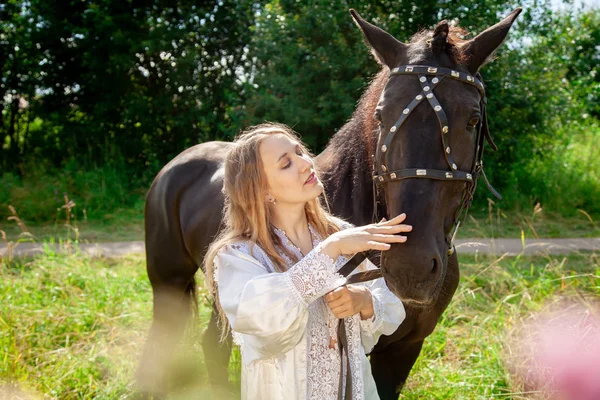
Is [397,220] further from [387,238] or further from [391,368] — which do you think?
[391,368]

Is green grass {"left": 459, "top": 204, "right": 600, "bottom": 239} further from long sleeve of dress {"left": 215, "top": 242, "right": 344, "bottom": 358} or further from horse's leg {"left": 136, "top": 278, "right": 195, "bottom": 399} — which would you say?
long sleeve of dress {"left": 215, "top": 242, "right": 344, "bottom": 358}

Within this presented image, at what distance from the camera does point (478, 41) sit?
7.00ft

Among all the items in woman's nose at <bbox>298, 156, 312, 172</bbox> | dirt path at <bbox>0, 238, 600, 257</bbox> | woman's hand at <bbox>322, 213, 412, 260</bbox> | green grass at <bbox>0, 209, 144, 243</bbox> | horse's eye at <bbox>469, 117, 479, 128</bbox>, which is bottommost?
green grass at <bbox>0, 209, 144, 243</bbox>

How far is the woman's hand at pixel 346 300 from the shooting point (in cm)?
177

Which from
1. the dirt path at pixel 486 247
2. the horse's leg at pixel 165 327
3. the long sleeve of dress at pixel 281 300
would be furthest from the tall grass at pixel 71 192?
the long sleeve of dress at pixel 281 300

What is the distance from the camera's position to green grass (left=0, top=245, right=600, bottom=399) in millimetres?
3428

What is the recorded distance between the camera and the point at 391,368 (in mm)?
2625

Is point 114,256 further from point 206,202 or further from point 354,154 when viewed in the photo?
point 354,154

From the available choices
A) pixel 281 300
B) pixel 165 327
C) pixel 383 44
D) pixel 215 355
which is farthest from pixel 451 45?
pixel 165 327

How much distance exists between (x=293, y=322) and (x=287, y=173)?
20.0 inches

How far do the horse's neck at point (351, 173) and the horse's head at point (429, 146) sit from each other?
0.91ft

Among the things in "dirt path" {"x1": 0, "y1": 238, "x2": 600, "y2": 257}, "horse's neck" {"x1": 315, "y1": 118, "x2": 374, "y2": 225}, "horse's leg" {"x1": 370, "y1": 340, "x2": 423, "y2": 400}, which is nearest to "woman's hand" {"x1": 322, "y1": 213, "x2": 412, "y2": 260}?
"horse's neck" {"x1": 315, "y1": 118, "x2": 374, "y2": 225}

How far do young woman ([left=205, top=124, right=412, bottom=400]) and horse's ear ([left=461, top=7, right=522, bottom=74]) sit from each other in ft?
2.52

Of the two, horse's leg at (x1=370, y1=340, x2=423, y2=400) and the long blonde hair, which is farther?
horse's leg at (x1=370, y1=340, x2=423, y2=400)
